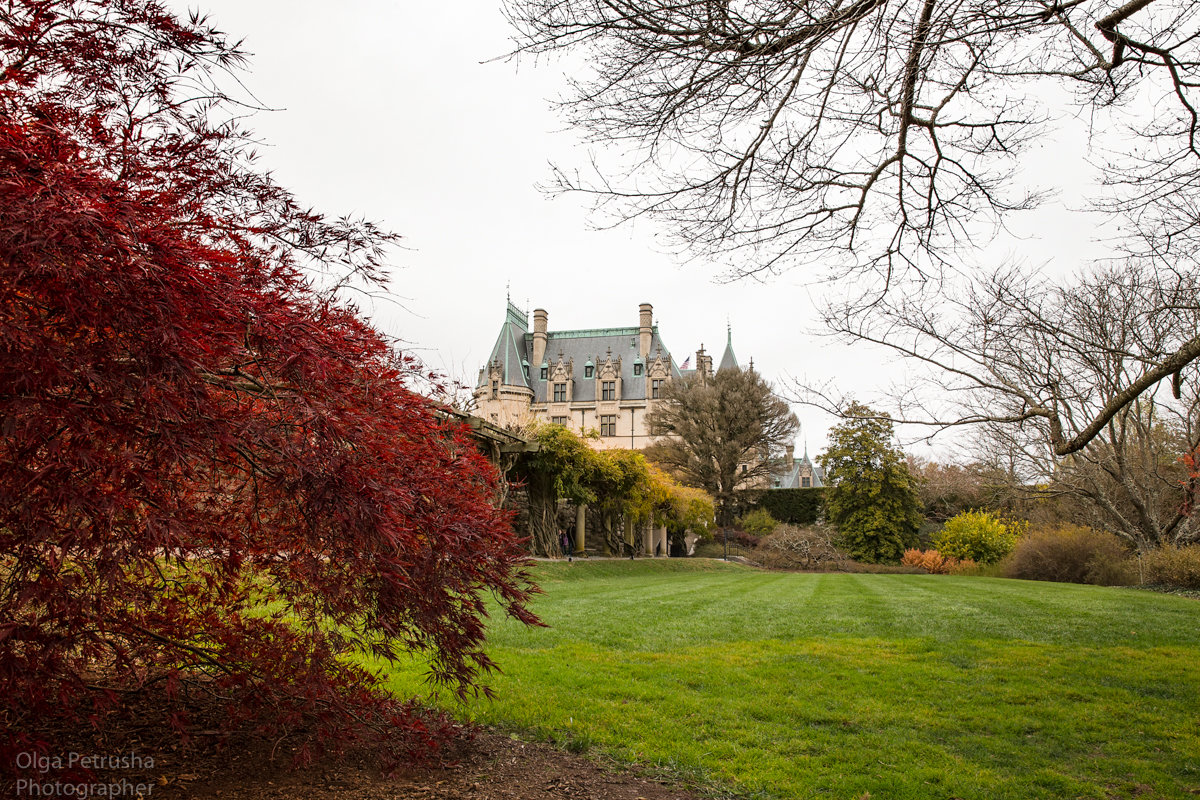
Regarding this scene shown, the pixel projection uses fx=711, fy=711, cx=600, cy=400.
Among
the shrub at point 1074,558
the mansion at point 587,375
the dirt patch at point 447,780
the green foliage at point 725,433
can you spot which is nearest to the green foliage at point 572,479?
the shrub at point 1074,558

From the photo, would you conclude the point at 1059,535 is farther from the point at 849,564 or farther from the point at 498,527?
the point at 498,527

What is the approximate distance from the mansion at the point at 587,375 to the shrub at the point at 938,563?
86.2 ft

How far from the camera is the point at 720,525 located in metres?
38.3

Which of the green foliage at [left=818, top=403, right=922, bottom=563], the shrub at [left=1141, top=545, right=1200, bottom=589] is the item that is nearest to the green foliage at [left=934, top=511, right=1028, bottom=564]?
the green foliage at [left=818, top=403, right=922, bottom=563]

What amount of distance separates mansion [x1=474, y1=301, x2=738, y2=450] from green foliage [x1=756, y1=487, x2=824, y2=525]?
14.2 meters

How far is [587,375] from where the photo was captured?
172ft

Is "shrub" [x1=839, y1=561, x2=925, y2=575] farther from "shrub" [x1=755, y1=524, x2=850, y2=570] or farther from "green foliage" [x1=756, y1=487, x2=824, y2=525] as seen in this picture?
"green foliage" [x1=756, y1=487, x2=824, y2=525]

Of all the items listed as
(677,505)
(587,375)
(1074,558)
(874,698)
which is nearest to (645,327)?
(587,375)

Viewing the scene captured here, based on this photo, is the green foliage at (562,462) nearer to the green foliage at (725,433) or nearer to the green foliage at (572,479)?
the green foliage at (572,479)

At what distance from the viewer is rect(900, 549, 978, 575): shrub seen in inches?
891

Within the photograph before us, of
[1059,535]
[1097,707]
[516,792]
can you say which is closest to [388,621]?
[516,792]

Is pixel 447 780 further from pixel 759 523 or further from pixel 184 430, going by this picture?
pixel 759 523

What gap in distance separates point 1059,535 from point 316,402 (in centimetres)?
2052

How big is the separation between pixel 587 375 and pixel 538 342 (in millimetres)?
4485
